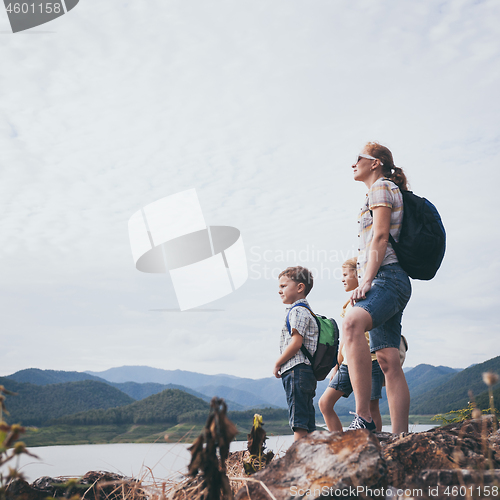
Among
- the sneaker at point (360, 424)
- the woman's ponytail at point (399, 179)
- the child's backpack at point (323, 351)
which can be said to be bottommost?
the sneaker at point (360, 424)

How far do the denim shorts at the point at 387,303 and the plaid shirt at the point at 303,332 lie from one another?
26.2 inches

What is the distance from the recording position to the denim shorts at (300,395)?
3504 mm

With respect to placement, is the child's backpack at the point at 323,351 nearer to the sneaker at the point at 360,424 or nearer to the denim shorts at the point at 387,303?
the denim shorts at the point at 387,303

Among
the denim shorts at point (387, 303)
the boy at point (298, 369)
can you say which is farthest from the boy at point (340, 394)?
the denim shorts at point (387, 303)

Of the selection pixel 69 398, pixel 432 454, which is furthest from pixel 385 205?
pixel 69 398

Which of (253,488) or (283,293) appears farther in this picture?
(283,293)

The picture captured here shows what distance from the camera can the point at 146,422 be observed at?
814 cm

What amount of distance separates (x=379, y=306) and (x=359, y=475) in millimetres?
1429

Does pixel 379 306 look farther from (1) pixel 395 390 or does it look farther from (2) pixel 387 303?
(1) pixel 395 390

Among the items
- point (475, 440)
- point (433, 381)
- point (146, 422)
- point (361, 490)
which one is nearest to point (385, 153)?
point (475, 440)

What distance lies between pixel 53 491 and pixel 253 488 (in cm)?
120

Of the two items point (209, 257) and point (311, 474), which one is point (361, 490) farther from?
point (209, 257)

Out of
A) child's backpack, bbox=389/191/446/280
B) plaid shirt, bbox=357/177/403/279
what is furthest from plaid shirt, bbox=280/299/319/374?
child's backpack, bbox=389/191/446/280

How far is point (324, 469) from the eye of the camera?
176 centimetres
